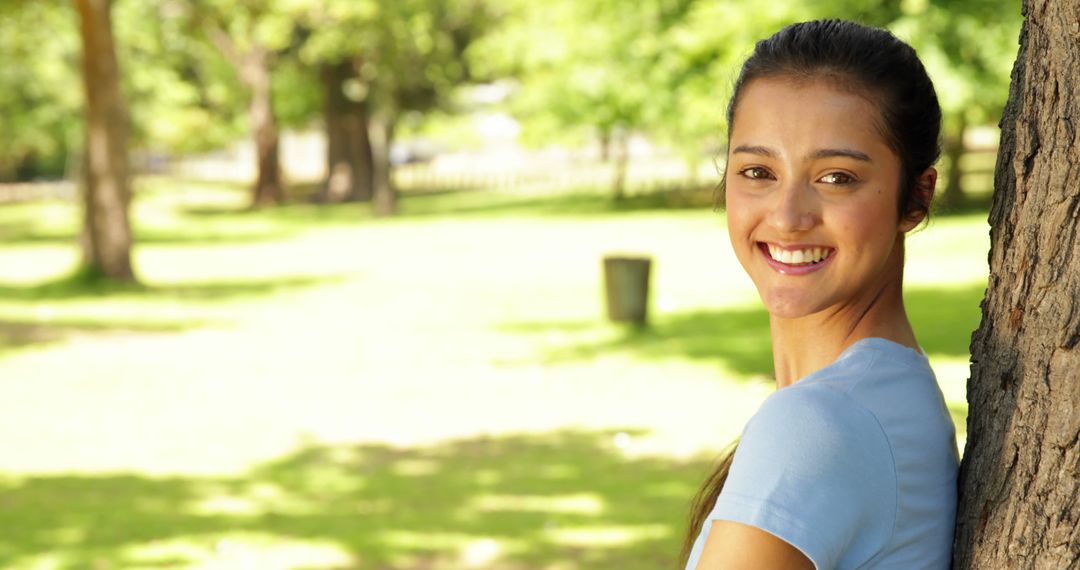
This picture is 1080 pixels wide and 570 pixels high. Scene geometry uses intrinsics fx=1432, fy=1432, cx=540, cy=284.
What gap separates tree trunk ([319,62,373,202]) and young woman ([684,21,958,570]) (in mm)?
45207

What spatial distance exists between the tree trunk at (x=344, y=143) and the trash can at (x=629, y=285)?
106ft

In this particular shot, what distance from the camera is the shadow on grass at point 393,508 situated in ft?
24.8

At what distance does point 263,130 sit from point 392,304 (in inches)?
1098

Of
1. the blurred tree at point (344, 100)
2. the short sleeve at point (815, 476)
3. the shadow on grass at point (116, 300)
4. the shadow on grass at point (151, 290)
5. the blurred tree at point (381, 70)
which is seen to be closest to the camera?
the short sleeve at point (815, 476)

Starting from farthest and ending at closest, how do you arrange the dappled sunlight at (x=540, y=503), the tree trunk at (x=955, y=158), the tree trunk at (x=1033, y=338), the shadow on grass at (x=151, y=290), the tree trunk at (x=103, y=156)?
1. the tree trunk at (x=955, y=158)
2. the tree trunk at (x=103, y=156)
3. the shadow on grass at (x=151, y=290)
4. the dappled sunlight at (x=540, y=503)
5. the tree trunk at (x=1033, y=338)

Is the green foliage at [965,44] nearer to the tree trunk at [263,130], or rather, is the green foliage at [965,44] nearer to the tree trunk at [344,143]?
the tree trunk at [263,130]

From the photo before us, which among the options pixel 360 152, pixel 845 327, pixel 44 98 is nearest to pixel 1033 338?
pixel 845 327

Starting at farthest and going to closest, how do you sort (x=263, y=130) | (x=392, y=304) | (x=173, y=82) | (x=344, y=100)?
(x=173, y=82)
(x=344, y=100)
(x=263, y=130)
(x=392, y=304)

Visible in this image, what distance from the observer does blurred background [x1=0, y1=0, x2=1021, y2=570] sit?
8.48 metres

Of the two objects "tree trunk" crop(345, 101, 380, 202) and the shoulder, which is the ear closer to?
the shoulder

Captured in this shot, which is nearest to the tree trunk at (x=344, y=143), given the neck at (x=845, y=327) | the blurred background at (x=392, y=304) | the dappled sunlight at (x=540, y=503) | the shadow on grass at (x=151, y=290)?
the blurred background at (x=392, y=304)

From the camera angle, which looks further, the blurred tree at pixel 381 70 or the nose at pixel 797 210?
the blurred tree at pixel 381 70

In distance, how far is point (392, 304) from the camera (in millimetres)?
19094

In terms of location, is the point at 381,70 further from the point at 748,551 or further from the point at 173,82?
the point at 748,551
